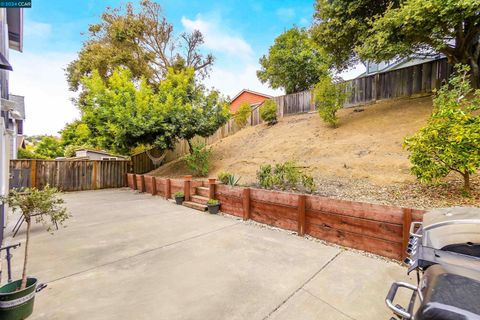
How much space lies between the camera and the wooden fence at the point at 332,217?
124 inches

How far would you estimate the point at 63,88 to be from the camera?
1580 cm

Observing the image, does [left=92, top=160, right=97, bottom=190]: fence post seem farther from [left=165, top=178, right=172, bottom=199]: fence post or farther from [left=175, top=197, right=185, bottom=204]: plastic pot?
[left=175, top=197, right=185, bottom=204]: plastic pot

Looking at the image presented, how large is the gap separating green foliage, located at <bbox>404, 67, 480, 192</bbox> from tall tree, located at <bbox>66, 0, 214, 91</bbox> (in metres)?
15.7

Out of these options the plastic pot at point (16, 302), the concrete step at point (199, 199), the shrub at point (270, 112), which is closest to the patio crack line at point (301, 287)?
the plastic pot at point (16, 302)

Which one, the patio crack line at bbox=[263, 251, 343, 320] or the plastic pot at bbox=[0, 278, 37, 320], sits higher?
the plastic pot at bbox=[0, 278, 37, 320]

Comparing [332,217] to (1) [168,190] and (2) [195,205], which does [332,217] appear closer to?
(2) [195,205]

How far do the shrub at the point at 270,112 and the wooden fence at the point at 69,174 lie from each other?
8343 millimetres

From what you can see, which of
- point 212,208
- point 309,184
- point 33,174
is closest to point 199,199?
point 212,208

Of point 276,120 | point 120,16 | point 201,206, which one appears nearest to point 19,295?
point 201,206

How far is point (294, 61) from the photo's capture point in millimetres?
15773

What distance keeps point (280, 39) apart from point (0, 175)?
17.1 meters

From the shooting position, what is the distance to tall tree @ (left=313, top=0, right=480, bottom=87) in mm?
5773

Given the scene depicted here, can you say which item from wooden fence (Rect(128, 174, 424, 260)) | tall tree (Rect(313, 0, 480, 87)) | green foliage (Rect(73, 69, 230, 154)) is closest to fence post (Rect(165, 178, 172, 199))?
green foliage (Rect(73, 69, 230, 154))

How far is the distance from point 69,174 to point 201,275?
10849mm
